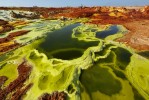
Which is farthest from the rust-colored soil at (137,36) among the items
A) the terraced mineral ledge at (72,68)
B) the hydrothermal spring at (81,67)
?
the hydrothermal spring at (81,67)

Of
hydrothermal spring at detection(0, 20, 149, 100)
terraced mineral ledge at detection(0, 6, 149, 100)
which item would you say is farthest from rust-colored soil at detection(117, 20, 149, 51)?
hydrothermal spring at detection(0, 20, 149, 100)

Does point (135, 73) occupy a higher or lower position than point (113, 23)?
higher

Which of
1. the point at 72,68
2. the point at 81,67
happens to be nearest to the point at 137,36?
the point at 81,67

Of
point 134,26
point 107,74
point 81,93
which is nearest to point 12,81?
point 81,93

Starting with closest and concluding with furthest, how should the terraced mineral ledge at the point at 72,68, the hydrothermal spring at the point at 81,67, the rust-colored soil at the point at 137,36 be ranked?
the terraced mineral ledge at the point at 72,68
the hydrothermal spring at the point at 81,67
the rust-colored soil at the point at 137,36

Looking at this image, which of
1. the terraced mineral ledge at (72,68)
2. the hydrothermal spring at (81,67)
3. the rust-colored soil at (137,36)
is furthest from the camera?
the rust-colored soil at (137,36)

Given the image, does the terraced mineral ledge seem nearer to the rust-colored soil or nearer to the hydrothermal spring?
the hydrothermal spring

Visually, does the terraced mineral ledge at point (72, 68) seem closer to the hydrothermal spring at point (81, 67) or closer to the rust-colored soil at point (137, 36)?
the hydrothermal spring at point (81, 67)

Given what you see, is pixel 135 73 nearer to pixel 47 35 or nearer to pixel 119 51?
pixel 119 51
